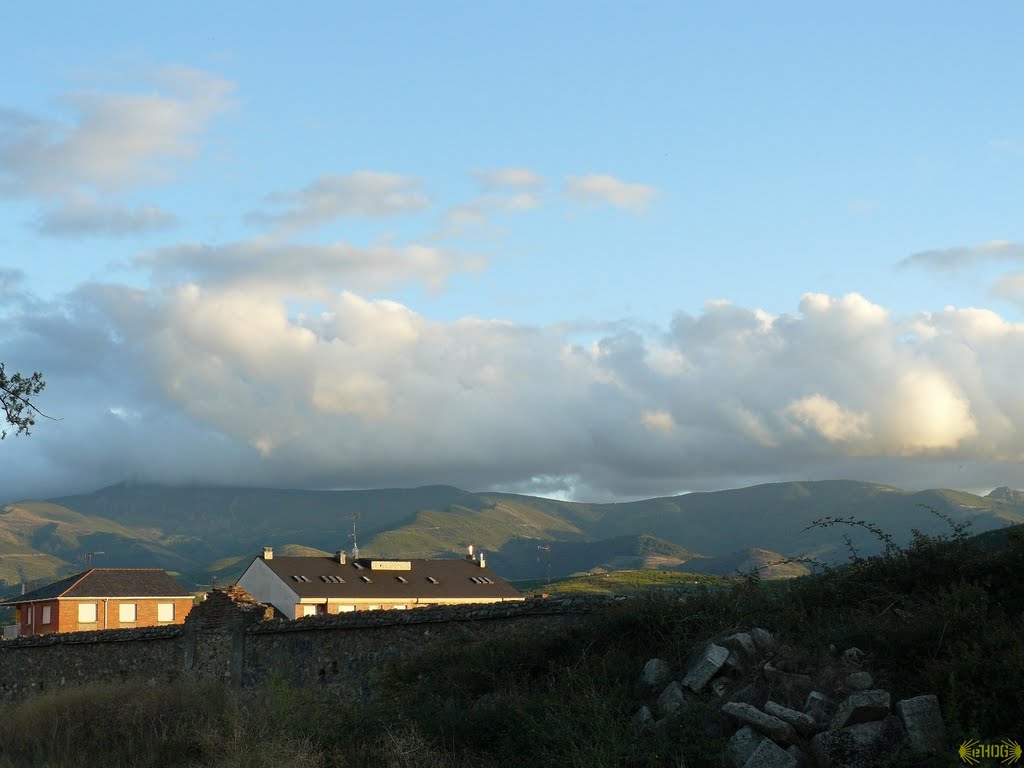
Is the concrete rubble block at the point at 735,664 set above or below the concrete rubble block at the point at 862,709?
above

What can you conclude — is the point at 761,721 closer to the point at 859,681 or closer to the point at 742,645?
the point at 859,681

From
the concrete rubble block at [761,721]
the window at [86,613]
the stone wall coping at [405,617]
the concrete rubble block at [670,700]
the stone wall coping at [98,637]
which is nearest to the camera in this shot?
the concrete rubble block at [761,721]

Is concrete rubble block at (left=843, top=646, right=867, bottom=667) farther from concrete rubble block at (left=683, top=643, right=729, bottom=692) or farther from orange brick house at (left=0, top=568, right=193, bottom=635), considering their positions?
orange brick house at (left=0, top=568, right=193, bottom=635)

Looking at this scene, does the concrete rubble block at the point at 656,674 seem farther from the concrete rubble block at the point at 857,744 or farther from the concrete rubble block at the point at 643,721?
the concrete rubble block at the point at 857,744

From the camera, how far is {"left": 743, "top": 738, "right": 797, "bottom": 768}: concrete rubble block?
12562 millimetres

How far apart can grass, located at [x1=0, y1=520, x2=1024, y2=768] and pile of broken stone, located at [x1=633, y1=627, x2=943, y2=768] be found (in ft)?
0.75

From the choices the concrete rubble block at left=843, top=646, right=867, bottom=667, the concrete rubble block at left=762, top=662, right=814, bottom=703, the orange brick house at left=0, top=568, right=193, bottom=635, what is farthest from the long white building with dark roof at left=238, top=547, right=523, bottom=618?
the concrete rubble block at left=762, top=662, right=814, bottom=703

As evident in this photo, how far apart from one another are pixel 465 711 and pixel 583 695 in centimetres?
196

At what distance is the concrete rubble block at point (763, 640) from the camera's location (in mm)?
15258

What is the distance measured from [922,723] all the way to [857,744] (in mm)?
807

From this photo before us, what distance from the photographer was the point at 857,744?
12.5 metres

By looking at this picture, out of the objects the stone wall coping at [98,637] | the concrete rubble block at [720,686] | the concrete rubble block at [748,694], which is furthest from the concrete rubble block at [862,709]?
the stone wall coping at [98,637]

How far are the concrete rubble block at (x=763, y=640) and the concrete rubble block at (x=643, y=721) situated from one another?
1.89 meters

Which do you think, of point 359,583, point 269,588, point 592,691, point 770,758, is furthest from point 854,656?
point 269,588
